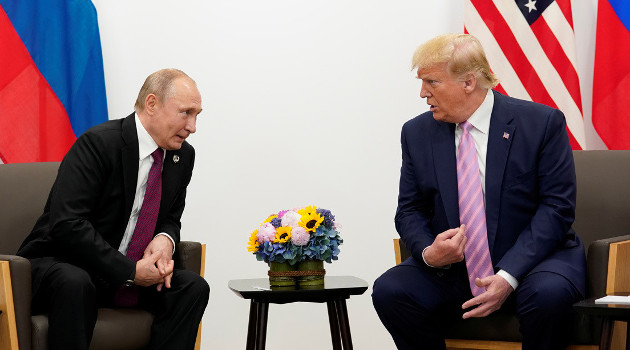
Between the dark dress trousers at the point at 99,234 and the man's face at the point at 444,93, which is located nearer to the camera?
the dark dress trousers at the point at 99,234

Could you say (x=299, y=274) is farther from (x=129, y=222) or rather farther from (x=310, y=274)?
(x=129, y=222)

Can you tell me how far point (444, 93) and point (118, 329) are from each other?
149 centimetres

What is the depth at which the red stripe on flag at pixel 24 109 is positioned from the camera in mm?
4266

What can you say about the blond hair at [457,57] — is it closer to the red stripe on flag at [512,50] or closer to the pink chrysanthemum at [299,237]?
the pink chrysanthemum at [299,237]

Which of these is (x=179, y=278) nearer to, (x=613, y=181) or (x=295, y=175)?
(x=295, y=175)

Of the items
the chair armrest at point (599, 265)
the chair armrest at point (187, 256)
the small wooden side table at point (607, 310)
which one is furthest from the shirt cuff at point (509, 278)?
the chair armrest at point (187, 256)

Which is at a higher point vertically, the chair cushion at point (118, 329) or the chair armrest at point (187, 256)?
the chair armrest at point (187, 256)

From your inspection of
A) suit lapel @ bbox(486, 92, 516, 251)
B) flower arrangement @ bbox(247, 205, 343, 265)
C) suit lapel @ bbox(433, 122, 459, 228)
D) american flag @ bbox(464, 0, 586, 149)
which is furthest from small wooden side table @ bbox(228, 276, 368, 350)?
american flag @ bbox(464, 0, 586, 149)

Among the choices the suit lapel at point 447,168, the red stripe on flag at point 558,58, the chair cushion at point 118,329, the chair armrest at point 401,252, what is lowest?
the chair cushion at point 118,329

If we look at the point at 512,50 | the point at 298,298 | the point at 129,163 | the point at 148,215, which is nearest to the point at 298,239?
the point at 298,298

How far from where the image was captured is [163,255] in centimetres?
316

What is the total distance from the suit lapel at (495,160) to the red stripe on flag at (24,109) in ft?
7.79

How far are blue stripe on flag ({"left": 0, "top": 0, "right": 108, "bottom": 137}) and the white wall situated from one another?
19cm

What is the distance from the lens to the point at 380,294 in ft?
10.0
